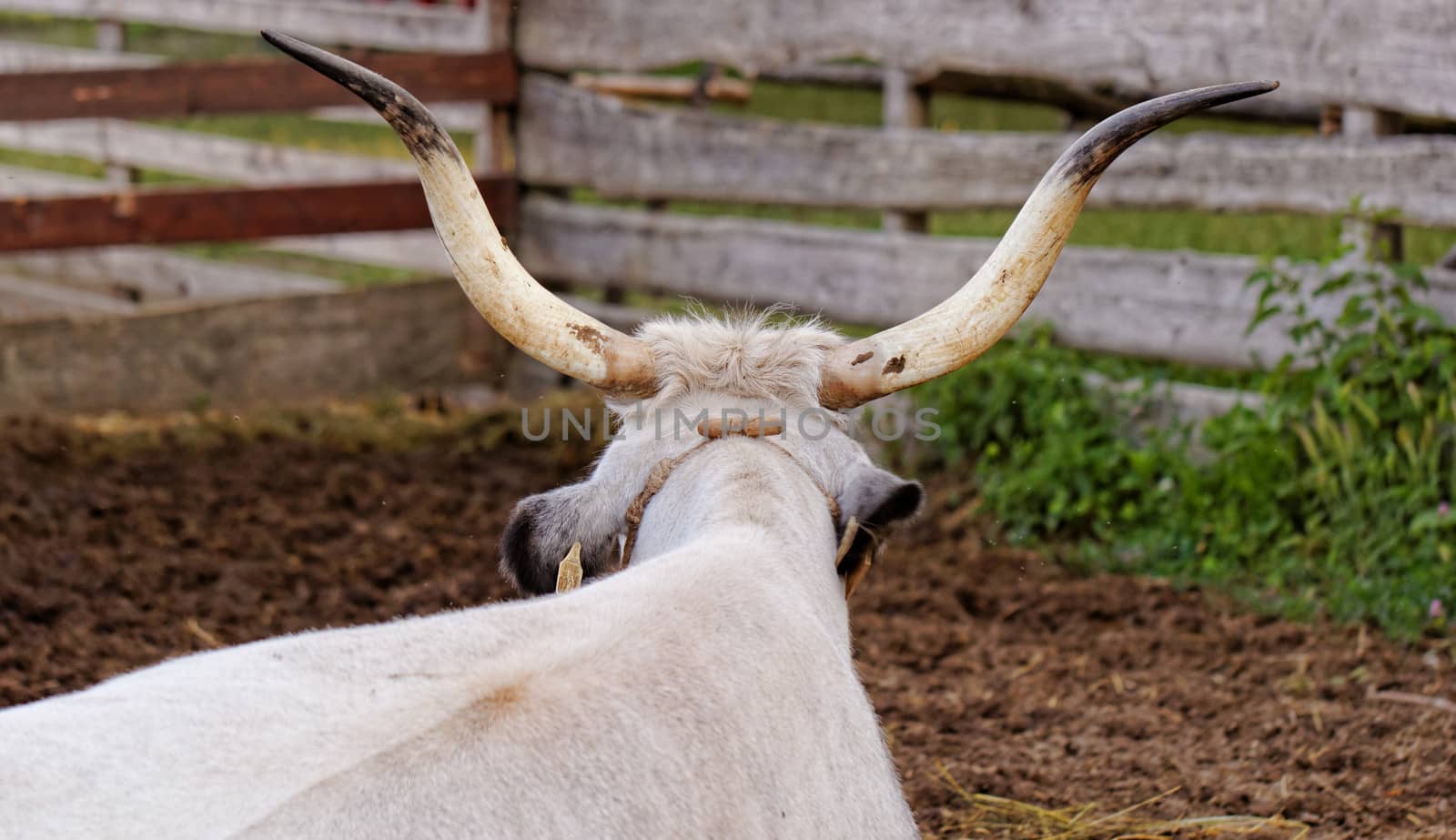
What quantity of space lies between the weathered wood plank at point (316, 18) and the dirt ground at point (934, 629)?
2.77m

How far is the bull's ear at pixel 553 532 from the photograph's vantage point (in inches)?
111

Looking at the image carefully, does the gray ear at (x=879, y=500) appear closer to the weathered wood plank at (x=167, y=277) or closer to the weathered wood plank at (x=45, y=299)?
the weathered wood plank at (x=167, y=277)

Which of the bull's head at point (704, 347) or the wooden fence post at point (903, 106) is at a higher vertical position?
the wooden fence post at point (903, 106)

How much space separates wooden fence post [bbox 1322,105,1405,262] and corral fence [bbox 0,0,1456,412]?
14 mm

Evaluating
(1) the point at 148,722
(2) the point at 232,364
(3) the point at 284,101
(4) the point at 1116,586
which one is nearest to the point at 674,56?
(3) the point at 284,101

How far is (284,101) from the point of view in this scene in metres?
7.38

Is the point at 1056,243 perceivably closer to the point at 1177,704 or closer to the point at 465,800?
the point at 465,800

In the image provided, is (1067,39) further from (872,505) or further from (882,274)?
(872,505)

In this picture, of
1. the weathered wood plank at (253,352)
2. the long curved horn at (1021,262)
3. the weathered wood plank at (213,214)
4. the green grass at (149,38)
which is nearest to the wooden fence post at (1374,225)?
the long curved horn at (1021,262)

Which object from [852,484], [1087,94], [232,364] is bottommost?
[232,364]

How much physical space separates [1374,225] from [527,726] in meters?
4.19

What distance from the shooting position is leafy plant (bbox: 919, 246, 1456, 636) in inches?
193

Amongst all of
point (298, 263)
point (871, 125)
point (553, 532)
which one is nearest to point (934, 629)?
point (553, 532)

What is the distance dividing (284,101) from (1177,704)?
5154 mm
